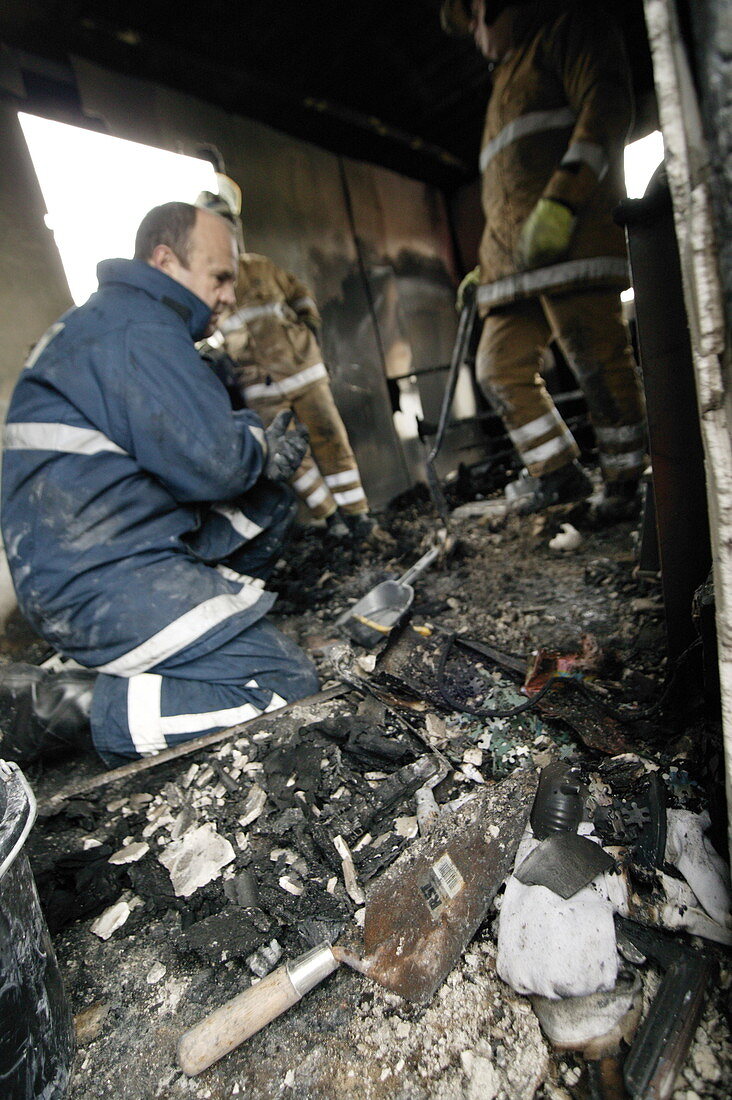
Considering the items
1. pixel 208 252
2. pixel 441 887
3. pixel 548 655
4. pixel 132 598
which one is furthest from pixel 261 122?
pixel 441 887

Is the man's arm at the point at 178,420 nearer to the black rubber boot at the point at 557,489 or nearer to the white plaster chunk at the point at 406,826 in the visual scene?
the white plaster chunk at the point at 406,826

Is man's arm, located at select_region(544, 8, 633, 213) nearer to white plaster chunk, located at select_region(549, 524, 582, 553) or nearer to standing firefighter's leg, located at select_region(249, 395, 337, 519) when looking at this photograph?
white plaster chunk, located at select_region(549, 524, 582, 553)

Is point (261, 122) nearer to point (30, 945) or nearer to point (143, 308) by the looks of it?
point (143, 308)

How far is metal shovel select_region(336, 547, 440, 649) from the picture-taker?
6.99 feet

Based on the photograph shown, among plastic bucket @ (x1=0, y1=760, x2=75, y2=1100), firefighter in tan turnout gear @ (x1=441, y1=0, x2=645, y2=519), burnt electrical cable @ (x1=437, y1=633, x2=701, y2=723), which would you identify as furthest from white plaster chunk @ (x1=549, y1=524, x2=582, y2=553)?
plastic bucket @ (x1=0, y1=760, x2=75, y2=1100)

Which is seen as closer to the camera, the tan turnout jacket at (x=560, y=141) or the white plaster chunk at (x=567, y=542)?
the tan turnout jacket at (x=560, y=141)

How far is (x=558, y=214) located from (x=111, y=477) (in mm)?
2702

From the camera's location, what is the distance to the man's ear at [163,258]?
209 centimetres

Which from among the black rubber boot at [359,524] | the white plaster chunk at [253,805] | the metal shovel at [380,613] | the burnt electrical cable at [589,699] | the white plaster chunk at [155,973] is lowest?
the white plaster chunk at [155,973]

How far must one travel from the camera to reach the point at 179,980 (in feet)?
3.38

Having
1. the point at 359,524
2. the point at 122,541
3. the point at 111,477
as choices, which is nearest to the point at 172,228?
the point at 111,477

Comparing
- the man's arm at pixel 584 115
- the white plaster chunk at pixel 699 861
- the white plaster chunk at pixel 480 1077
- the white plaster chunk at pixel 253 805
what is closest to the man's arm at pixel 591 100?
the man's arm at pixel 584 115

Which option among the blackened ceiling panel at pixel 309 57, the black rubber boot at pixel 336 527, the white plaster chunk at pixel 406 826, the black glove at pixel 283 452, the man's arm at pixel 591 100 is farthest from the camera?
the black rubber boot at pixel 336 527

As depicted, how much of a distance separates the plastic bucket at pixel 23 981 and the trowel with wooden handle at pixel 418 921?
0.20 meters
